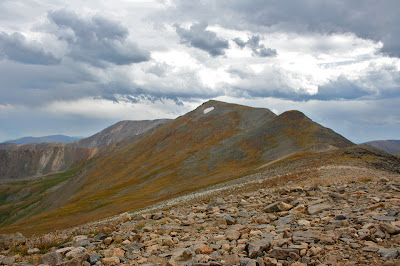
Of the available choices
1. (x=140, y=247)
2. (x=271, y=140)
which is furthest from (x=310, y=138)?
(x=140, y=247)

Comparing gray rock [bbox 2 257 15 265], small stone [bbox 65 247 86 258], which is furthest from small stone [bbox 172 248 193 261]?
gray rock [bbox 2 257 15 265]

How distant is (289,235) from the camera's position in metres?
9.41

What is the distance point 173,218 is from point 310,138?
79.2m

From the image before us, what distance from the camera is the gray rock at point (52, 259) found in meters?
8.92

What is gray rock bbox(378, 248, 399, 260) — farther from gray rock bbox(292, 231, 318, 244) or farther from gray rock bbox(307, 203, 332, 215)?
gray rock bbox(307, 203, 332, 215)

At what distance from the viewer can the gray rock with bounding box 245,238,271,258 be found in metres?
8.26

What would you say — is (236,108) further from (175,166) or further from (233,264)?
(233,264)

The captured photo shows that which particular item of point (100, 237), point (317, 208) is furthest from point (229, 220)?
point (100, 237)

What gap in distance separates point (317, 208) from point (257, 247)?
5.22 m

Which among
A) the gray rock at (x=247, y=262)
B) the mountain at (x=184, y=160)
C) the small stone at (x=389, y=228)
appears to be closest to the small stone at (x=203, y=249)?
the gray rock at (x=247, y=262)

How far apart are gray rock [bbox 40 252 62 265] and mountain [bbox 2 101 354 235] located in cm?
4782

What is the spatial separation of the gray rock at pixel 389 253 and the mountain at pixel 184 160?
167 ft

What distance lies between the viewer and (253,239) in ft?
31.6

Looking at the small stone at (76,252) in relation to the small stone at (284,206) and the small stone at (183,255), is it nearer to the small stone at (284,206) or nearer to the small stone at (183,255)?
the small stone at (183,255)
